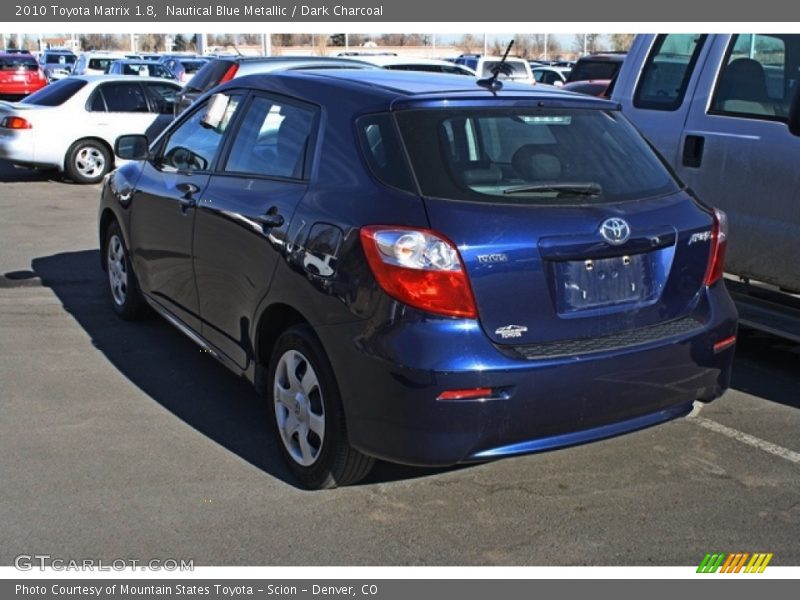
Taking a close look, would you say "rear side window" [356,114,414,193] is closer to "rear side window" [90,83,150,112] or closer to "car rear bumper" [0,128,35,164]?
"car rear bumper" [0,128,35,164]

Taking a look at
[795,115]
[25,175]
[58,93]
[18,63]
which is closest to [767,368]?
[795,115]

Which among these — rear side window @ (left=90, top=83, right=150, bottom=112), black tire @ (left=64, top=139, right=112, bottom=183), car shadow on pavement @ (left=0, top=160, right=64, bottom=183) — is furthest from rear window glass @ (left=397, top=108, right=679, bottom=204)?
car shadow on pavement @ (left=0, top=160, right=64, bottom=183)

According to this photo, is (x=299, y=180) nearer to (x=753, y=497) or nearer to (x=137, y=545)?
(x=137, y=545)

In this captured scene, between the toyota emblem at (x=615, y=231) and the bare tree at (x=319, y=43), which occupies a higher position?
the toyota emblem at (x=615, y=231)

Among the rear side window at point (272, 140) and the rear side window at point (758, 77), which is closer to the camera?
the rear side window at point (272, 140)

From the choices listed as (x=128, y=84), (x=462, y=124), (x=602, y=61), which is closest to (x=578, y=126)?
(x=462, y=124)

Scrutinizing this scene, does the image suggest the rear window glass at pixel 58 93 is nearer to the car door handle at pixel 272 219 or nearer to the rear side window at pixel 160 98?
the rear side window at pixel 160 98

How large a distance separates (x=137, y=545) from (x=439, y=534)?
1.18 m

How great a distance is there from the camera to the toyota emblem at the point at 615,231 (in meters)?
3.80

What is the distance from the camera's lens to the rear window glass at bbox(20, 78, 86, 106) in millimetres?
14461

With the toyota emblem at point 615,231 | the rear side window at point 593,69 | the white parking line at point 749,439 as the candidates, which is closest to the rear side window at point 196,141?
the toyota emblem at point 615,231

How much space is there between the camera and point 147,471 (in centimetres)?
443

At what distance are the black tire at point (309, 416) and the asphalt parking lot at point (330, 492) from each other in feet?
0.40

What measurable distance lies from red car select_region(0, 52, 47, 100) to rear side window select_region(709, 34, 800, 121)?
3260cm
